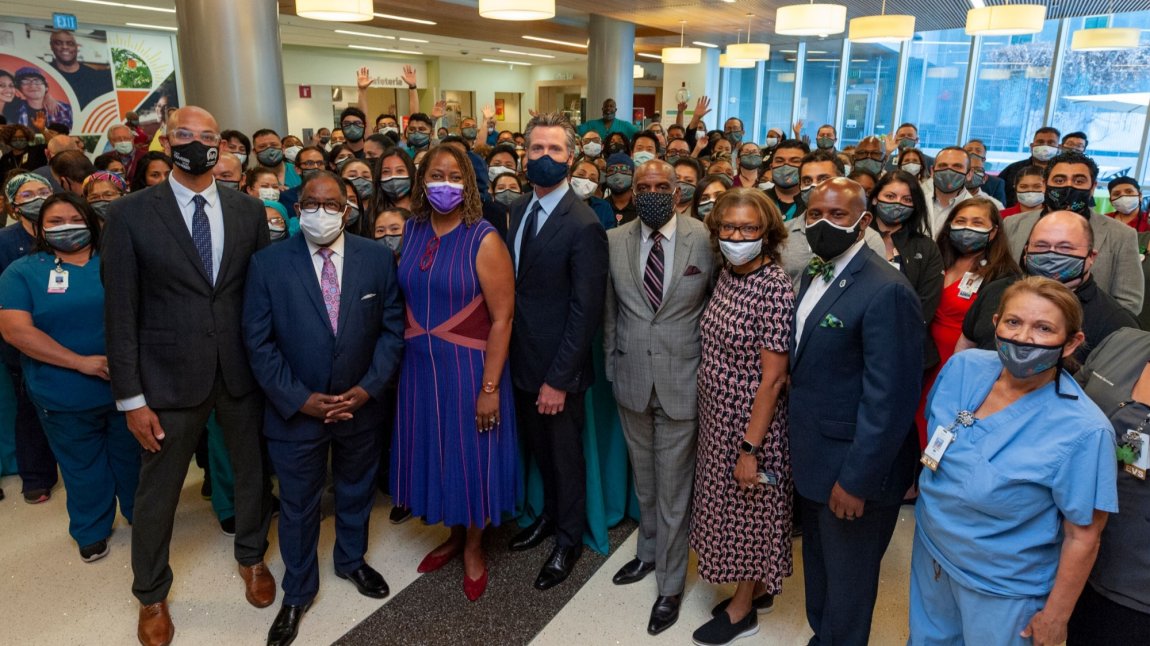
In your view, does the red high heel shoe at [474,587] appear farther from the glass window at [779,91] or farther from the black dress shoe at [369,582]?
the glass window at [779,91]

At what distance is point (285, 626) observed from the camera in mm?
2547

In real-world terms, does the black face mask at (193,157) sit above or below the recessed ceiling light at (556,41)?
below

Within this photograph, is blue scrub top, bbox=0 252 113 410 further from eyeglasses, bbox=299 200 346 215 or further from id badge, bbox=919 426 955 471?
id badge, bbox=919 426 955 471

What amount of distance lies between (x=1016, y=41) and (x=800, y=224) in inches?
476

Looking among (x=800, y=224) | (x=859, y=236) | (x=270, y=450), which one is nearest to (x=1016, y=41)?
(x=800, y=224)

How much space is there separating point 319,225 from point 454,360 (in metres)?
0.69

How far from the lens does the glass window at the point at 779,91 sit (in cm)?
1686

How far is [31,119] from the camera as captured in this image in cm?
1264

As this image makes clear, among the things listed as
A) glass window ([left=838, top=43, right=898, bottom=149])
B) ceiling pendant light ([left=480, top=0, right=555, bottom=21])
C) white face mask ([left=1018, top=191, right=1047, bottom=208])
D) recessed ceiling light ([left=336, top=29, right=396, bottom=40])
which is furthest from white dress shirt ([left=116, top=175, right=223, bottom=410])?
glass window ([left=838, top=43, right=898, bottom=149])

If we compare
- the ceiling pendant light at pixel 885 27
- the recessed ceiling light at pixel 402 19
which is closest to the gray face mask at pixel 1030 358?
the ceiling pendant light at pixel 885 27

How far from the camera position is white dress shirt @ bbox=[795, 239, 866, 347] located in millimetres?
2057

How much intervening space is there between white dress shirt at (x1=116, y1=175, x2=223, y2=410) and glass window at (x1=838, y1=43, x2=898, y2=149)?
13.8m

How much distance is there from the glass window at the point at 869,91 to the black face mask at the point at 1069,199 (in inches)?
447

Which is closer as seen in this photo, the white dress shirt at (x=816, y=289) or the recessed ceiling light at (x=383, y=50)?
the white dress shirt at (x=816, y=289)
